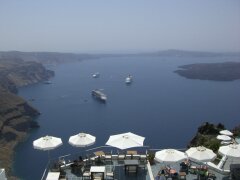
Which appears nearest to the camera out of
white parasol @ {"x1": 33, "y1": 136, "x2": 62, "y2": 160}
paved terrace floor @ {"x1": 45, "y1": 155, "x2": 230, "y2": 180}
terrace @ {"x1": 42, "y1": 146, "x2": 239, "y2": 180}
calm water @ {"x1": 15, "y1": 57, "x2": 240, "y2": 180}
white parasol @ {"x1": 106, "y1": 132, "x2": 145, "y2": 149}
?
terrace @ {"x1": 42, "y1": 146, "x2": 239, "y2": 180}

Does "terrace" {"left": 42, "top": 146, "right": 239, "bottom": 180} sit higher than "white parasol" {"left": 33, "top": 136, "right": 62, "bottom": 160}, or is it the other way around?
"white parasol" {"left": 33, "top": 136, "right": 62, "bottom": 160}

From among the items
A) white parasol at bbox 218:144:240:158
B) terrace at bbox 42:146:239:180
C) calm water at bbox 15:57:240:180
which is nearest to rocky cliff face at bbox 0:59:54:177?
calm water at bbox 15:57:240:180

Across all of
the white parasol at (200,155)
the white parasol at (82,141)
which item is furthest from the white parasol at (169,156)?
the white parasol at (82,141)

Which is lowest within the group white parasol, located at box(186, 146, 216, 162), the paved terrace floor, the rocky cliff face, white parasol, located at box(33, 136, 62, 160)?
the rocky cliff face

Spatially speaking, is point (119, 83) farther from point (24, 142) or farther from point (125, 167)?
point (125, 167)

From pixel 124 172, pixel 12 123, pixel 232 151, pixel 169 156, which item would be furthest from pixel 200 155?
pixel 12 123

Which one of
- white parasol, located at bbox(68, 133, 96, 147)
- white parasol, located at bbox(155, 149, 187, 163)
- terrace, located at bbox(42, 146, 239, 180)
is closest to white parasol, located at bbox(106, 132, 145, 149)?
terrace, located at bbox(42, 146, 239, 180)

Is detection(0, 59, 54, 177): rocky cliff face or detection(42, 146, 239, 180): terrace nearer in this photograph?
detection(42, 146, 239, 180): terrace

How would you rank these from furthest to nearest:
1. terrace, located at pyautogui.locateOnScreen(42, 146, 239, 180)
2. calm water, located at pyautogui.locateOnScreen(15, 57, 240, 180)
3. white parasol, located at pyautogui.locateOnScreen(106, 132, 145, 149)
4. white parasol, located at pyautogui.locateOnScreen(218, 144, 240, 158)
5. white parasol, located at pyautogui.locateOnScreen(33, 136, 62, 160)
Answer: calm water, located at pyautogui.locateOnScreen(15, 57, 240, 180) < white parasol, located at pyautogui.locateOnScreen(33, 136, 62, 160) < white parasol, located at pyautogui.locateOnScreen(106, 132, 145, 149) < terrace, located at pyautogui.locateOnScreen(42, 146, 239, 180) < white parasol, located at pyautogui.locateOnScreen(218, 144, 240, 158)

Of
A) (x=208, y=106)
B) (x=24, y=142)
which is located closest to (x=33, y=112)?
(x=24, y=142)

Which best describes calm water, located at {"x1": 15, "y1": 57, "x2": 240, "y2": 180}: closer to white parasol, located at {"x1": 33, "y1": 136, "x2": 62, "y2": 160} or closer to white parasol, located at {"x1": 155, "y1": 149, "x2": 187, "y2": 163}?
white parasol, located at {"x1": 33, "y1": 136, "x2": 62, "y2": 160}
